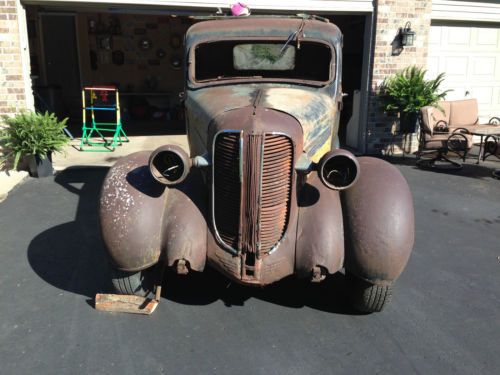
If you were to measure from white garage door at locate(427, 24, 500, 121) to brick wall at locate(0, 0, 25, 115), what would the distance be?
7.69 metres

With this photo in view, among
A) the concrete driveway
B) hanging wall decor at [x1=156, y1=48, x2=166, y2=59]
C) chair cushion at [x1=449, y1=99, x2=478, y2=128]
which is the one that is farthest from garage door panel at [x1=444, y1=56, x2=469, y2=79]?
hanging wall decor at [x1=156, y1=48, x2=166, y2=59]

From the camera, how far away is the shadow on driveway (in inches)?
148

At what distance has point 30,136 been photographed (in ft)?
23.2

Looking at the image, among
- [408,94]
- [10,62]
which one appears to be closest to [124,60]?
[10,62]

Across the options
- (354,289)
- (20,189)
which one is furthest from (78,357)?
(20,189)

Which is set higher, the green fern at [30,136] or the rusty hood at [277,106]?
the rusty hood at [277,106]

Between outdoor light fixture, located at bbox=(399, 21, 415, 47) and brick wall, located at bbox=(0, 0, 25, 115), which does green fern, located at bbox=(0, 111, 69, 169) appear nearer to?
brick wall, located at bbox=(0, 0, 25, 115)

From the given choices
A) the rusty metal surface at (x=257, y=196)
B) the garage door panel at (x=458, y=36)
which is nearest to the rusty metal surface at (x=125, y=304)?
the rusty metal surface at (x=257, y=196)

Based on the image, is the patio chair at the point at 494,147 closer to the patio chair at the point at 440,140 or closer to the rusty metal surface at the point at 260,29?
the patio chair at the point at 440,140

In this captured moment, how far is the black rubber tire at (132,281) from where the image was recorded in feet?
11.4

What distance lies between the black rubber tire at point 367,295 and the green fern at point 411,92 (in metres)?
5.92

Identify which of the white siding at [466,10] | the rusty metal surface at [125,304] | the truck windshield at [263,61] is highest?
the white siding at [466,10]

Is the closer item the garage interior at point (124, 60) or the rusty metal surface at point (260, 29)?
the rusty metal surface at point (260, 29)

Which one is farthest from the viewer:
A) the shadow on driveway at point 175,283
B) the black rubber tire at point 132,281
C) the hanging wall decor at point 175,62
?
the hanging wall decor at point 175,62
